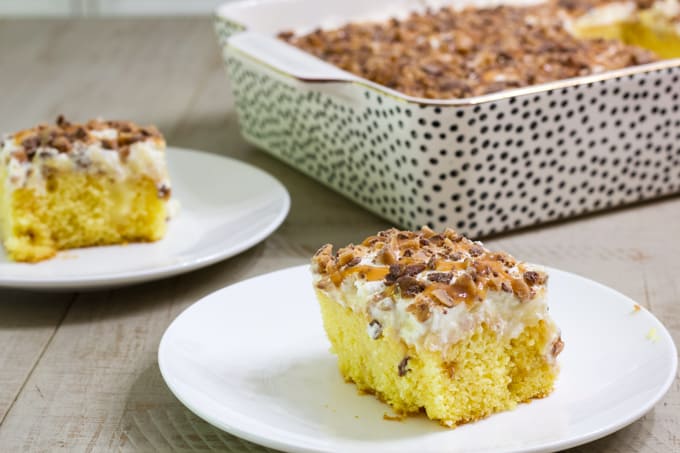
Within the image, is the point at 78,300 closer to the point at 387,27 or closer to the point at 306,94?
the point at 306,94

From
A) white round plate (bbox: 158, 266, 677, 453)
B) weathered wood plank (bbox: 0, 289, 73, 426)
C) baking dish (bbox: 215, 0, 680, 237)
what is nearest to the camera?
white round plate (bbox: 158, 266, 677, 453)

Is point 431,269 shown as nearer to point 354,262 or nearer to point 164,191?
point 354,262

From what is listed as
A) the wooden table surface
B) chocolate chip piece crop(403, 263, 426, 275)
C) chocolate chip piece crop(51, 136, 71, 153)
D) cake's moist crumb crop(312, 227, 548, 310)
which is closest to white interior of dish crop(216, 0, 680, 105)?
the wooden table surface

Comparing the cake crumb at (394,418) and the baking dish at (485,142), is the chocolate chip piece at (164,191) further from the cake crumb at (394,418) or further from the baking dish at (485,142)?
the cake crumb at (394,418)

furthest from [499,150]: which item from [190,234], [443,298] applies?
[443,298]

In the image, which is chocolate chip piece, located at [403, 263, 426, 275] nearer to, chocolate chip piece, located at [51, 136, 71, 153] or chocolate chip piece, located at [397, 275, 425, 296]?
chocolate chip piece, located at [397, 275, 425, 296]

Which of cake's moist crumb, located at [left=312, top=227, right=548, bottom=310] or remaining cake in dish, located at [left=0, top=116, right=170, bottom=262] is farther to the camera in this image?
remaining cake in dish, located at [left=0, top=116, right=170, bottom=262]

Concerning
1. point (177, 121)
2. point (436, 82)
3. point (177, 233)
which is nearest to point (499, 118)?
point (436, 82)

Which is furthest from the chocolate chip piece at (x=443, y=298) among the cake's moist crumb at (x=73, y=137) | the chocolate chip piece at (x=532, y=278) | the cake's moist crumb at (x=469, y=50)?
the cake's moist crumb at (x=73, y=137)
